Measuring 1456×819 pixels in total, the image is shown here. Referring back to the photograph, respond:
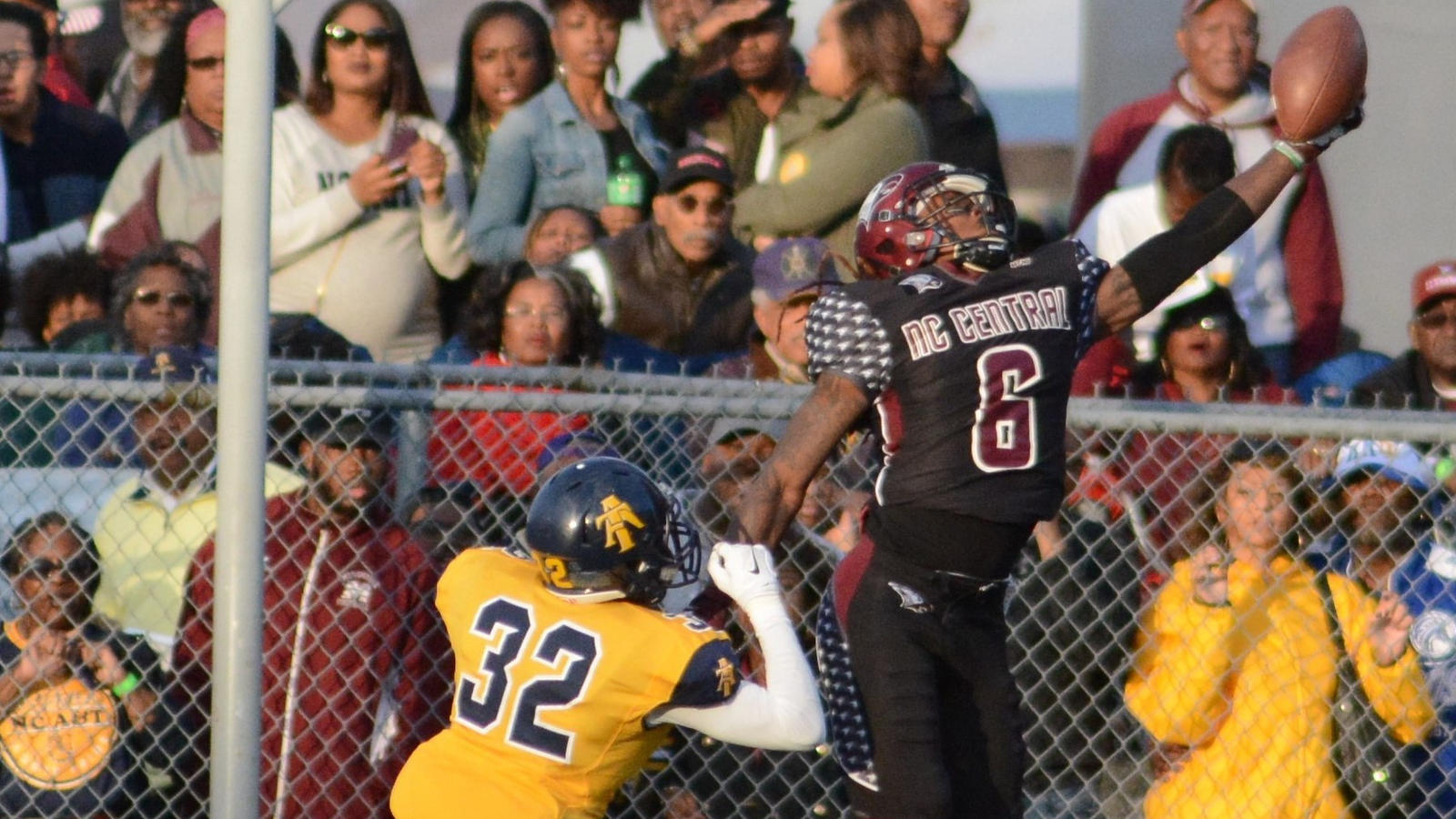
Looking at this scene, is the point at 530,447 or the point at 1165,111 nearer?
the point at 530,447

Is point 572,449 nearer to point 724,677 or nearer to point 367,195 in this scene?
point 724,677

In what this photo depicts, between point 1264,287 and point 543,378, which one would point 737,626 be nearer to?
point 543,378

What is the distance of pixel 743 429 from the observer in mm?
5473

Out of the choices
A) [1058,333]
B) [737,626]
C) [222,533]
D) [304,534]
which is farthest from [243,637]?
[1058,333]

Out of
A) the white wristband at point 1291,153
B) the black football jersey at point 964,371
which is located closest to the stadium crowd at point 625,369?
the black football jersey at point 964,371

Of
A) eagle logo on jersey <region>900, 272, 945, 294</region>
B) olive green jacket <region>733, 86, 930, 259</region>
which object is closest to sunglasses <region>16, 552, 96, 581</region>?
eagle logo on jersey <region>900, 272, 945, 294</region>

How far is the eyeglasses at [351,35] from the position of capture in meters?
6.96

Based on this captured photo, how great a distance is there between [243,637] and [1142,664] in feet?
7.62

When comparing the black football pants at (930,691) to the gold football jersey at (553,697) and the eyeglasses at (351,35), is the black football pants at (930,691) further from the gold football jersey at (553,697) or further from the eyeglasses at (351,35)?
the eyeglasses at (351,35)

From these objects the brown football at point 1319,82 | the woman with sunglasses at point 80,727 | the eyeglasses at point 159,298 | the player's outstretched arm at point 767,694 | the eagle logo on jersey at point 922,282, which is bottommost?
the woman with sunglasses at point 80,727

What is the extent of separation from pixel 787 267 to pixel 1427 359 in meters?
2.04

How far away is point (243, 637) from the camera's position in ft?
15.6

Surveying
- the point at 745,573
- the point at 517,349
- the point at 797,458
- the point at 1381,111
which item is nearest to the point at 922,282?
the point at 797,458

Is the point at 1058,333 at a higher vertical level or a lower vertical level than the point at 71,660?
higher
